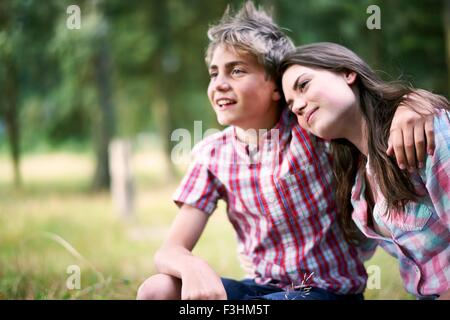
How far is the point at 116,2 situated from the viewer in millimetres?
8617

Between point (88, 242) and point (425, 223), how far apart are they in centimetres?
363

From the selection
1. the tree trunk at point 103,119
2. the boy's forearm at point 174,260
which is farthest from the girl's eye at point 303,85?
the tree trunk at point 103,119

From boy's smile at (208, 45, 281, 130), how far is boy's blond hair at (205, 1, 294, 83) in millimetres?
28

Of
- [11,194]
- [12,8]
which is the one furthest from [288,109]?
[11,194]

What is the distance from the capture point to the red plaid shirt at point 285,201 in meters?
1.95

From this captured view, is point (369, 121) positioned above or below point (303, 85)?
below

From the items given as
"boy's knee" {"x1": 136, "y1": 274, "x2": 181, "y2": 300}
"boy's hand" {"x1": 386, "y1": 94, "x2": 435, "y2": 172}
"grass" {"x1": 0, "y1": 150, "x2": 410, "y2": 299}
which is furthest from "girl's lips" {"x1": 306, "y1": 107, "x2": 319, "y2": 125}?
"grass" {"x1": 0, "y1": 150, "x2": 410, "y2": 299}

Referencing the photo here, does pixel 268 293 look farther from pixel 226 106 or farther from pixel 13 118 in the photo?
pixel 13 118

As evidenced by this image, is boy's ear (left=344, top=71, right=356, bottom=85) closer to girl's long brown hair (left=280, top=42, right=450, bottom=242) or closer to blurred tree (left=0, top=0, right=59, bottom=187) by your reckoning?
girl's long brown hair (left=280, top=42, right=450, bottom=242)

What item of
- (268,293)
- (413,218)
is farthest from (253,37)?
(268,293)

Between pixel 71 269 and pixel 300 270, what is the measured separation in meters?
1.45

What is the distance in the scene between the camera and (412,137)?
1.57 meters

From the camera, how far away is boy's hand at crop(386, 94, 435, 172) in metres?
1.55
